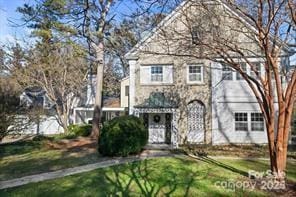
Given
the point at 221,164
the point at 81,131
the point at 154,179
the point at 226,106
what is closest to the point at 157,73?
the point at 226,106

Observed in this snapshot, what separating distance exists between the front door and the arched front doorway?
179 cm

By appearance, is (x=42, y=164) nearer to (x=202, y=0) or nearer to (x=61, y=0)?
(x=61, y=0)

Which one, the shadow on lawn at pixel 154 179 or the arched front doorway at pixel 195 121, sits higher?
the arched front doorway at pixel 195 121

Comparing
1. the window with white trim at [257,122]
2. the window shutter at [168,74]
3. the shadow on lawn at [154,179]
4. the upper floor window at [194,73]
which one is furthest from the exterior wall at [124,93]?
the shadow on lawn at [154,179]

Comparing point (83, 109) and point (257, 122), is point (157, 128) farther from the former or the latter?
point (83, 109)

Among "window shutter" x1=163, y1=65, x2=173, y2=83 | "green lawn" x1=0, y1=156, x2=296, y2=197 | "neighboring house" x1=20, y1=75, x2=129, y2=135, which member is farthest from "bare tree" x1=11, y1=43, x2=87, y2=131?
"green lawn" x1=0, y1=156, x2=296, y2=197

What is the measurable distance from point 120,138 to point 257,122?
416 inches

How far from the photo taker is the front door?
851 inches

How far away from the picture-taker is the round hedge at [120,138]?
566 inches

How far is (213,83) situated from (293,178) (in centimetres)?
1138

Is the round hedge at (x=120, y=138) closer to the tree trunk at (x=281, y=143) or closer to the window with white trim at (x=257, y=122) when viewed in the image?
the tree trunk at (x=281, y=143)

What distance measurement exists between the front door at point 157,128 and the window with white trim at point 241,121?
16.2 feet

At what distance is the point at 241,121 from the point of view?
68.8ft

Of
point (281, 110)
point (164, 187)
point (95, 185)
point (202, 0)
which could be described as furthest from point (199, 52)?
point (95, 185)
